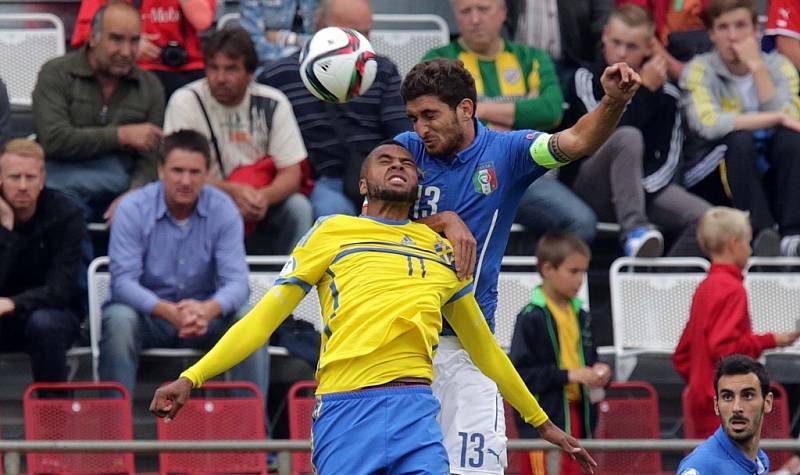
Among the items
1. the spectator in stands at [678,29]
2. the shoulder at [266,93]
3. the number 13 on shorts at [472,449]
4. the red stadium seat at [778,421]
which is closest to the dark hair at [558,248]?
the red stadium seat at [778,421]

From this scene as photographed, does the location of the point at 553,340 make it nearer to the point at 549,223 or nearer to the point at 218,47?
the point at 549,223

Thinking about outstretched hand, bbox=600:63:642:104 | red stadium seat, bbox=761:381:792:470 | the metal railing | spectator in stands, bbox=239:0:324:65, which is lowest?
red stadium seat, bbox=761:381:792:470

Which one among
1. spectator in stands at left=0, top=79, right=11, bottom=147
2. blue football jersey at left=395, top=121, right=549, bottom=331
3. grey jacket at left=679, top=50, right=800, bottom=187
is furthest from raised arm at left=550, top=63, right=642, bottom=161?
spectator in stands at left=0, top=79, right=11, bottom=147

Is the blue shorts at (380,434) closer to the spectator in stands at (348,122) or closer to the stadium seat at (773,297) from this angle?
the spectator in stands at (348,122)

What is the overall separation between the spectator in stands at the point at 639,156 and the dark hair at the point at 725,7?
19.0 inches

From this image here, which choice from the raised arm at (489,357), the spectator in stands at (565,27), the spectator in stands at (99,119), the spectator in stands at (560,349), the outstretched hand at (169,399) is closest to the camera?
the outstretched hand at (169,399)

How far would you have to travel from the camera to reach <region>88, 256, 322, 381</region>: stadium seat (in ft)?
31.1

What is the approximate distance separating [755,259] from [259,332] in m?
5.17

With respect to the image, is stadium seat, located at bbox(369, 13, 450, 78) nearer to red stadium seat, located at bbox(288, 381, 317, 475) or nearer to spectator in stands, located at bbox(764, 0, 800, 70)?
spectator in stands, located at bbox(764, 0, 800, 70)

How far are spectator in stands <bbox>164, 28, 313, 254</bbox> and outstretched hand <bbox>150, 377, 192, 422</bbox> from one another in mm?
4101

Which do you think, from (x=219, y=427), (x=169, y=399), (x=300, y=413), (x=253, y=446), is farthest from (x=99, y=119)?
(x=169, y=399)

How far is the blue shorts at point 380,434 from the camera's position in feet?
19.9

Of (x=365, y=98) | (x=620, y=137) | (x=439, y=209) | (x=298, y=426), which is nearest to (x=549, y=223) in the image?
(x=620, y=137)

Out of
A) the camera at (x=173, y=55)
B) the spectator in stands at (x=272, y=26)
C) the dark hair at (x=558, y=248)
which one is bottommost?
the dark hair at (x=558, y=248)
